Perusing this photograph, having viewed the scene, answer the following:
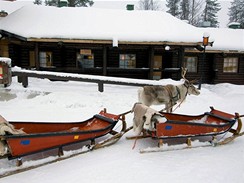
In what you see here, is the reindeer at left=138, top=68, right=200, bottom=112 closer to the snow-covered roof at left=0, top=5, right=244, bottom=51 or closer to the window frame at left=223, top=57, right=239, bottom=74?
the snow-covered roof at left=0, top=5, right=244, bottom=51

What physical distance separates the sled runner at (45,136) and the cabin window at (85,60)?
11114 mm

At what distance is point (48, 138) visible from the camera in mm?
4344

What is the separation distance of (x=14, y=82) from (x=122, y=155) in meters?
8.68

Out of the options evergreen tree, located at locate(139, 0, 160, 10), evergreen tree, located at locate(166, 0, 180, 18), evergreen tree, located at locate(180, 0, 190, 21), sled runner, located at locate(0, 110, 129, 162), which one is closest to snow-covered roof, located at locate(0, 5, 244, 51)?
sled runner, located at locate(0, 110, 129, 162)

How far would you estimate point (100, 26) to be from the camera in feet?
48.0

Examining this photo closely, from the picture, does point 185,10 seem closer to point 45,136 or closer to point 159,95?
point 159,95

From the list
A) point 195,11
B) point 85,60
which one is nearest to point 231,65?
point 85,60

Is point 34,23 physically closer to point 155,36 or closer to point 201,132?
point 155,36

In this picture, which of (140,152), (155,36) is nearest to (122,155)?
(140,152)

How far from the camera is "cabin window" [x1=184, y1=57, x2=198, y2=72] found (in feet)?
61.3

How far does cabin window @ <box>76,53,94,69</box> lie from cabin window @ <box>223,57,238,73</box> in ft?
33.7


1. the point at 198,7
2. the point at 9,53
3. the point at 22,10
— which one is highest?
the point at 198,7

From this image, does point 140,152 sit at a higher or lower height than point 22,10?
lower

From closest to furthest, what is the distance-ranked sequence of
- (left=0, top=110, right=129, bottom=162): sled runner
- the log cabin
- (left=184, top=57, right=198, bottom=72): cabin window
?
(left=0, top=110, right=129, bottom=162): sled runner, the log cabin, (left=184, top=57, right=198, bottom=72): cabin window
